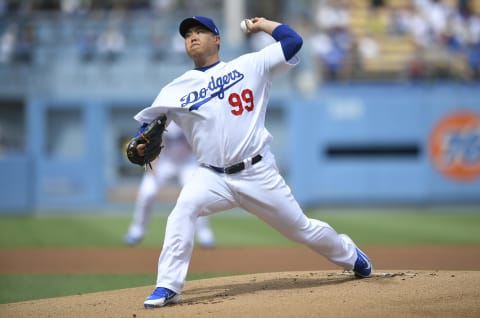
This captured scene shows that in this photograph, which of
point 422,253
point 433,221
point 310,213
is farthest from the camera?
point 310,213

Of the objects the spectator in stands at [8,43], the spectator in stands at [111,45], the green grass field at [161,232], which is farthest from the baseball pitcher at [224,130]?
the spectator in stands at [8,43]

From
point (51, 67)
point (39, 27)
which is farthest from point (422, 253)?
point (39, 27)

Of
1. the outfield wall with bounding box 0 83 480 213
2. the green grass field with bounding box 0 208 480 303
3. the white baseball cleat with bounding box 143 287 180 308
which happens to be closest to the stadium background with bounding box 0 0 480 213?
the outfield wall with bounding box 0 83 480 213

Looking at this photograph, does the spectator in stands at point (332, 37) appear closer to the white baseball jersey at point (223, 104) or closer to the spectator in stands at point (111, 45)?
the spectator in stands at point (111, 45)

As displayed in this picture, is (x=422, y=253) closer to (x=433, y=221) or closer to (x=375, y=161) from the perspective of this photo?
(x=433, y=221)

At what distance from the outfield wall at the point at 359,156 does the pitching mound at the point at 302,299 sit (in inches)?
435

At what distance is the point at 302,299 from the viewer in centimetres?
520

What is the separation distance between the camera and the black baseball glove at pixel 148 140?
5.38 meters

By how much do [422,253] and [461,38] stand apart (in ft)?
34.8

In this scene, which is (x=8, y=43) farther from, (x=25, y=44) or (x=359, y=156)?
(x=359, y=156)

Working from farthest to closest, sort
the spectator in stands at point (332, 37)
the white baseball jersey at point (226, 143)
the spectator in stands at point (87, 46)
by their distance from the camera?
the spectator in stands at point (87, 46)
the spectator in stands at point (332, 37)
the white baseball jersey at point (226, 143)

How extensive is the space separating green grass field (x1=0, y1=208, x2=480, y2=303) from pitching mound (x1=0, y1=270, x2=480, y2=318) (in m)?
1.26

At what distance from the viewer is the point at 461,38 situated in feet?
61.7

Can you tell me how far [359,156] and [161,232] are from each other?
601cm
